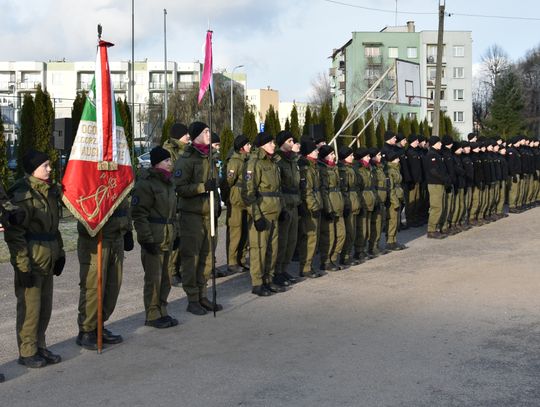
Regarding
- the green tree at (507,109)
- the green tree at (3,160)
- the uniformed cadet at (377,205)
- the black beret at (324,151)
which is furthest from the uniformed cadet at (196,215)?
the green tree at (507,109)

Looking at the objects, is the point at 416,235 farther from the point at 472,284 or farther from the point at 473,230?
the point at 472,284

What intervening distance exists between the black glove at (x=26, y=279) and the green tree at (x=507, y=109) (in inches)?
2801

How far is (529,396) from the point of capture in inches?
206

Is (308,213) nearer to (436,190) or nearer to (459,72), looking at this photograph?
(436,190)

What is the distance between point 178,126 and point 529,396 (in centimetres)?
601

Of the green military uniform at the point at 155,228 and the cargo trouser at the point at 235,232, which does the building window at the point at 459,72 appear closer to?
the cargo trouser at the point at 235,232

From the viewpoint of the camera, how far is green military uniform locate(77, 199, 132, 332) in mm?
6906

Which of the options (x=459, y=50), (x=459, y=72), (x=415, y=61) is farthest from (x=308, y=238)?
(x=459, y=50)

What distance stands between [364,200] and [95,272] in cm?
634

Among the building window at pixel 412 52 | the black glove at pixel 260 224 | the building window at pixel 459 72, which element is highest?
the building window at pixel 412 52

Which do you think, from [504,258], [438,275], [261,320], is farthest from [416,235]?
[261,320]

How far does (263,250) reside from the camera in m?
9.38

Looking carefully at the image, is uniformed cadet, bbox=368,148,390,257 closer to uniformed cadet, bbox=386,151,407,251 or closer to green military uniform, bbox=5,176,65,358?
uniformed cadet, bbox=386,151,407,251

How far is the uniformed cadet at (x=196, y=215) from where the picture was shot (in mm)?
8445
